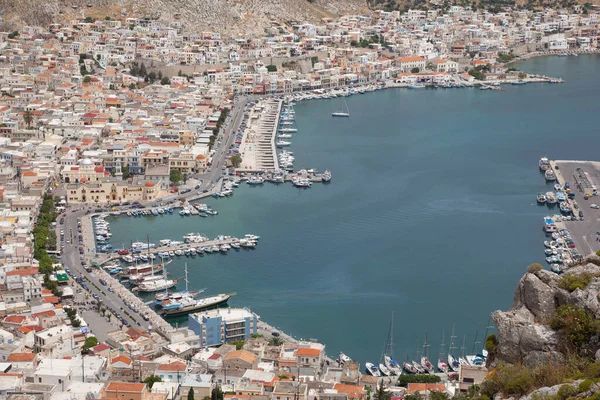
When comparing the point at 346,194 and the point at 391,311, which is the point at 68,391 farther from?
the point at 346,194

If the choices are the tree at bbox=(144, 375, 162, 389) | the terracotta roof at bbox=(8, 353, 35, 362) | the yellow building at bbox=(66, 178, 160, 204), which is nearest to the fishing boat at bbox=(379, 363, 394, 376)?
the tree at bbox=(144, 375, 162, 389)

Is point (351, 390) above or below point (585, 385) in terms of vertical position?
below

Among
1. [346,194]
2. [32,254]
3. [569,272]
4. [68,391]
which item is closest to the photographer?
[569,272]

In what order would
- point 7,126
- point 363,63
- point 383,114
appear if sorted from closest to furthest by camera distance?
1. point 7,126
2. point 383,114
3. point 363,63

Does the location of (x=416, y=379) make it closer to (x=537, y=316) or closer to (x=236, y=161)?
(x=537, y=316)

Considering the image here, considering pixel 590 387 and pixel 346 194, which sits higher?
pixel 590 387

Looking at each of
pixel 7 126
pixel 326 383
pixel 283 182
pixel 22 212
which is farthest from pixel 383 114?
pixel 326 383

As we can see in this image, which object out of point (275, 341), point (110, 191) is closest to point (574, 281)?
point (275, 341)
